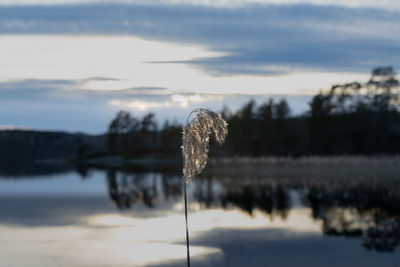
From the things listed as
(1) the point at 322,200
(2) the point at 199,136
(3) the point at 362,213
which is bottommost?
(1) the point at 322,200

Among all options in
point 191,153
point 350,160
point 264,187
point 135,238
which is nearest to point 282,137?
point 350,160

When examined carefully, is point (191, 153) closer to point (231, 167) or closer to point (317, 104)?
point (231, 167)

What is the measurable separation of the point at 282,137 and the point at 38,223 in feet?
200

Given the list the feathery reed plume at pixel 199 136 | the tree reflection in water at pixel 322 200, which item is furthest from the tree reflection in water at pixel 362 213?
the feathery reed plume at pixel 199 136

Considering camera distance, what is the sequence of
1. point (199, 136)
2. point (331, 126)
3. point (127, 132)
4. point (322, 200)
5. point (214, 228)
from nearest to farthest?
point (199, 136) → point (214, 228) → point (322, 200) → point (331, 126) → point (127, 132)

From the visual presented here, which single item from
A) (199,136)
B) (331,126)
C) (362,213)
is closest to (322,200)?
(362,213)

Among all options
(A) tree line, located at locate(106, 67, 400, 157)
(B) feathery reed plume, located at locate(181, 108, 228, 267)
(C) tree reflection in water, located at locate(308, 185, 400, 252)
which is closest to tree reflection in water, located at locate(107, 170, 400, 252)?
(C) tree reflection in water, located at locate(308, 185, 400, 252)

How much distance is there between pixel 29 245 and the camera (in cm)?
1712

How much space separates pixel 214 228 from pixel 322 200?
9522 mm

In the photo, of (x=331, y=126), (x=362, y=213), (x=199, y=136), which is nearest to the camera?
(x=199, y=136)

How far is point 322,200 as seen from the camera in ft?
90.4

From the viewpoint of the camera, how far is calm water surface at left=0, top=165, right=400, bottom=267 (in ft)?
48.7

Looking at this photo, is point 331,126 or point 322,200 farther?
point 331,126

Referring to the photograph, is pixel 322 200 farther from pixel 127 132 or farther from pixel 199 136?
pixel 127 132
